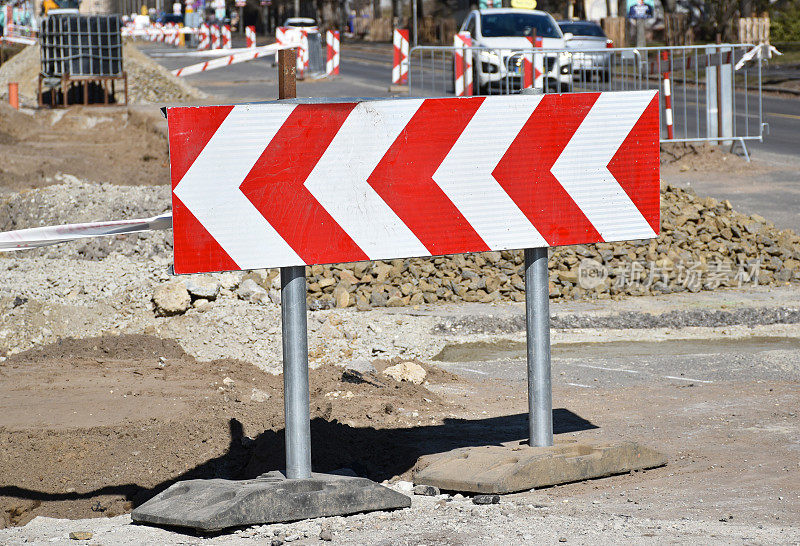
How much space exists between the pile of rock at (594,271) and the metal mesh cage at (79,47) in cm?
1877

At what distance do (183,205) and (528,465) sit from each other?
1.78m

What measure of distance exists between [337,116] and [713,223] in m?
7.00

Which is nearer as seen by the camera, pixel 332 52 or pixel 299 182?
pixel 299 182

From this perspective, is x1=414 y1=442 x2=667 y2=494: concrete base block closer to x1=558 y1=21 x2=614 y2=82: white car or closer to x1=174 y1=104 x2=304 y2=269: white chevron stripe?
x1=174 y1=104 x2=304 y2=269: white chevron stripe

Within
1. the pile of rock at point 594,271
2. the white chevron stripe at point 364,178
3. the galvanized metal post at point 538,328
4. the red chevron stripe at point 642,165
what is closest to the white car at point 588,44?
the pile of rock at point 594,271

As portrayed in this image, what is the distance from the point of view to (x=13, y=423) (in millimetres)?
5422

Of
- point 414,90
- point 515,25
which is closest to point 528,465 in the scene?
point 515,25

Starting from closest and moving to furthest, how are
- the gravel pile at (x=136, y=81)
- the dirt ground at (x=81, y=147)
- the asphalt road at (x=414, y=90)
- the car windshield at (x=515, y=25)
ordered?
the dirt ground at (x=81, y=147), the asphalt road at (x=414, y=90), the car windshield at (x=515, y=25), the gravel pile at (x=136, y=81)

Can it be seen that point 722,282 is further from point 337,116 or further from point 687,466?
point 337,116

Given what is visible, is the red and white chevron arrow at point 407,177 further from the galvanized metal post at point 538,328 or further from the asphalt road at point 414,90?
the asphalt road at point 414,90

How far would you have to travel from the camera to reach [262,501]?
4000mm

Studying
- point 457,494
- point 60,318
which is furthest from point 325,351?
point 457,494

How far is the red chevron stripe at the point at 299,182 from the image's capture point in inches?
160

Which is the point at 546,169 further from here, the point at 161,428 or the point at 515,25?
the point at 515,25
